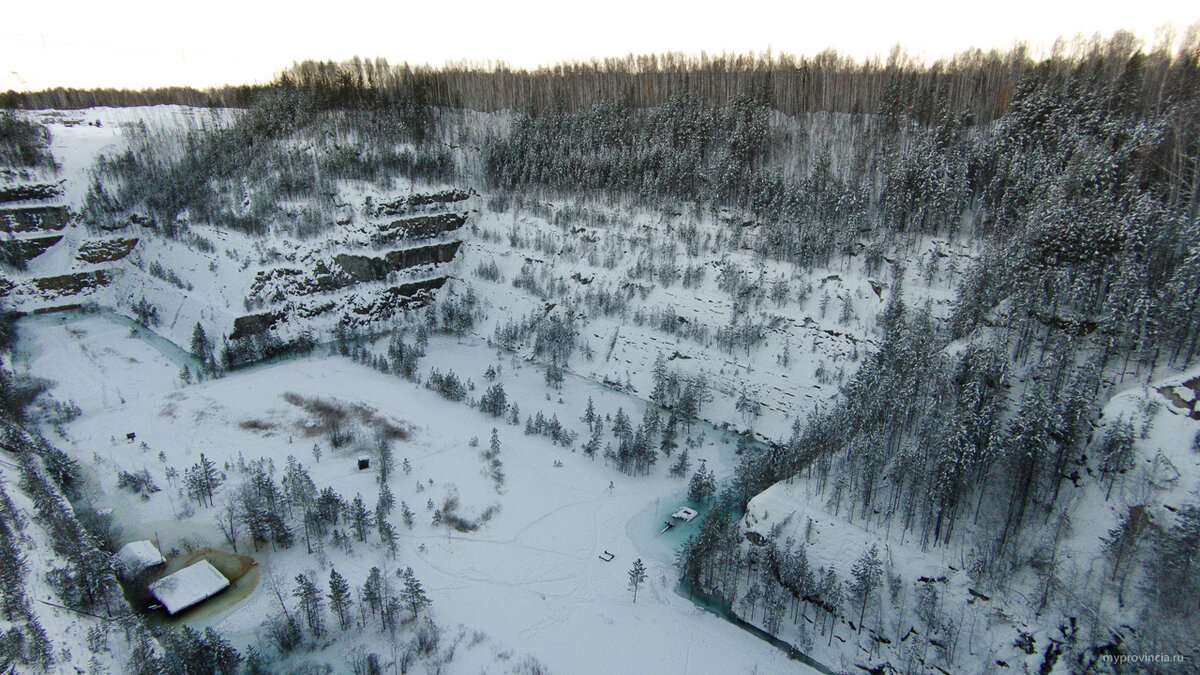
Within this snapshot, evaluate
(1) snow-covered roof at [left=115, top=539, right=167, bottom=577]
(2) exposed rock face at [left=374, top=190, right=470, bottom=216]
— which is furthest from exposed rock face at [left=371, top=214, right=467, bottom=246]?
(1) snow-covered roof at [left=115, top=539, right=167, bottom=577]

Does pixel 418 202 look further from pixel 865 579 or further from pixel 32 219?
pixel 865 579

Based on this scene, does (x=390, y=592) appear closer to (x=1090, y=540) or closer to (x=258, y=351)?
(x=1090, y=540)

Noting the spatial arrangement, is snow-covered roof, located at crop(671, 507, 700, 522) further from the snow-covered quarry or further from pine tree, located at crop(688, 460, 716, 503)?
pine tree, located at crop(688, 460, 716, 503)

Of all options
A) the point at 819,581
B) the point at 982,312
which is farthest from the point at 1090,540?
the point at 982,312

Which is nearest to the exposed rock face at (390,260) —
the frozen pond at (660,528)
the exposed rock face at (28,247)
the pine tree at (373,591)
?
the exposed rock face at (28,247)

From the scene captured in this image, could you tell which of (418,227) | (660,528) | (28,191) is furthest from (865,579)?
(28,191)

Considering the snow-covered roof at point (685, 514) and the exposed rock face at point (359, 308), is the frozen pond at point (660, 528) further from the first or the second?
the exposed rock face at point (359, 308)

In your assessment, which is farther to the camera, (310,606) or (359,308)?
(359,308)
